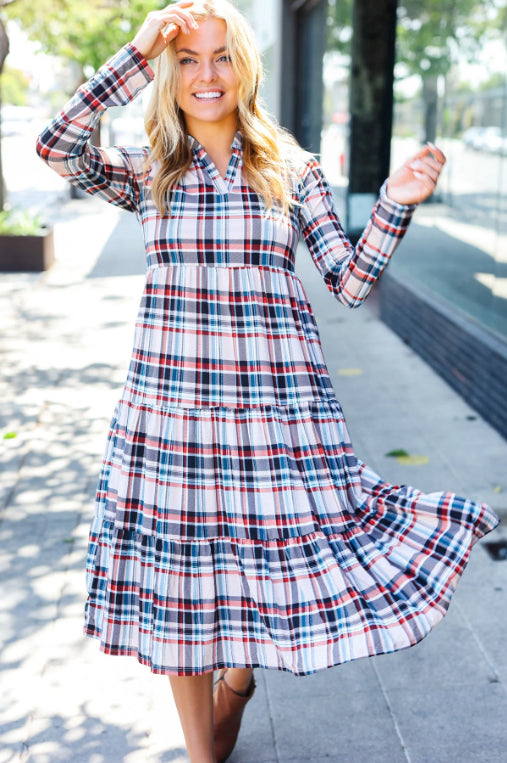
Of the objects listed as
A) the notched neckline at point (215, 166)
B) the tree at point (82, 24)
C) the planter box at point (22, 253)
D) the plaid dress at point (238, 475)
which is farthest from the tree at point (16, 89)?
the plaid dress at point (238, 475)

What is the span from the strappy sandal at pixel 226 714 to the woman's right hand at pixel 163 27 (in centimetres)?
175

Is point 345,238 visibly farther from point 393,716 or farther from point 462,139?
point 462,139

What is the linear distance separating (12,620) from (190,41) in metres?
2.35

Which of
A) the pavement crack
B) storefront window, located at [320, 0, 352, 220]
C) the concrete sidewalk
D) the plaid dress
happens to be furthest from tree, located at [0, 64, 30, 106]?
the plaid dress

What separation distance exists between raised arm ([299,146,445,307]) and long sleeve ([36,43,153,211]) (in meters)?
0.52

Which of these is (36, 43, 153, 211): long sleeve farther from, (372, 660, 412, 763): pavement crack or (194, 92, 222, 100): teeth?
(372, 660, 412, 763): pavement crack

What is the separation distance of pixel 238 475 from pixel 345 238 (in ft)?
2.24

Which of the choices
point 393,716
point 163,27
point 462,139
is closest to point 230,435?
point 163,27

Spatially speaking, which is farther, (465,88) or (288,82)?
(288,82)

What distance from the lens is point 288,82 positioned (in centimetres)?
1590

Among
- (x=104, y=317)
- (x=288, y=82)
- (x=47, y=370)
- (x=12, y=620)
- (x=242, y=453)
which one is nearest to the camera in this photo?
(x=242, y=453)

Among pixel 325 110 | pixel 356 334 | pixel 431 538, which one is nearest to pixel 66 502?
pixel 431 538

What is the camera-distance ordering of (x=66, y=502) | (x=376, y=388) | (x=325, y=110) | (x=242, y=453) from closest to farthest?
(x=242, y=453)
(x=66, y=502)
(x=376, y=388)
(x=325, y=110)

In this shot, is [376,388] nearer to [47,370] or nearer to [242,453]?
[47,370]
